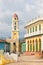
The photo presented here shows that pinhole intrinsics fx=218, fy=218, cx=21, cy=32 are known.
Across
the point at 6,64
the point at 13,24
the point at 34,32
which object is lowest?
the point at 6,64

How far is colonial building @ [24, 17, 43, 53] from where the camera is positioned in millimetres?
35375

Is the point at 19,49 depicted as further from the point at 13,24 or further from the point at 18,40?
the point at 13,24

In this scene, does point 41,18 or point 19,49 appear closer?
point 41,18

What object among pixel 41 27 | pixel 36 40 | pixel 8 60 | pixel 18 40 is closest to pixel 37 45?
pixel 36 40

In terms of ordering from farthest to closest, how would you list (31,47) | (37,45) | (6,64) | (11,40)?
(11,40) → (31,47) → (37,45) → (6,64)

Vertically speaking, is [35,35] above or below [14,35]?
below

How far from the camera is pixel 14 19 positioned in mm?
63438

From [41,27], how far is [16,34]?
95.0 ft

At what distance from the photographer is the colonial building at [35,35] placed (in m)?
35.4

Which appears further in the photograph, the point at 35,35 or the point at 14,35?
the point at 14,35

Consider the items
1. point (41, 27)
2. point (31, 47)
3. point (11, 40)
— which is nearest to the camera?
point (41, 27)

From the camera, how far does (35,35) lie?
3744 centimetres

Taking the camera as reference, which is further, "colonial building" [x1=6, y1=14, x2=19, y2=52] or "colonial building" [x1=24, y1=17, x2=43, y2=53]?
"colonial building" [x1=6, y1=14, x2=19, y2=52]

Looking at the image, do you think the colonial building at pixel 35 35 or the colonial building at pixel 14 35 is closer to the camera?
the colonial building at pixel 35 35
